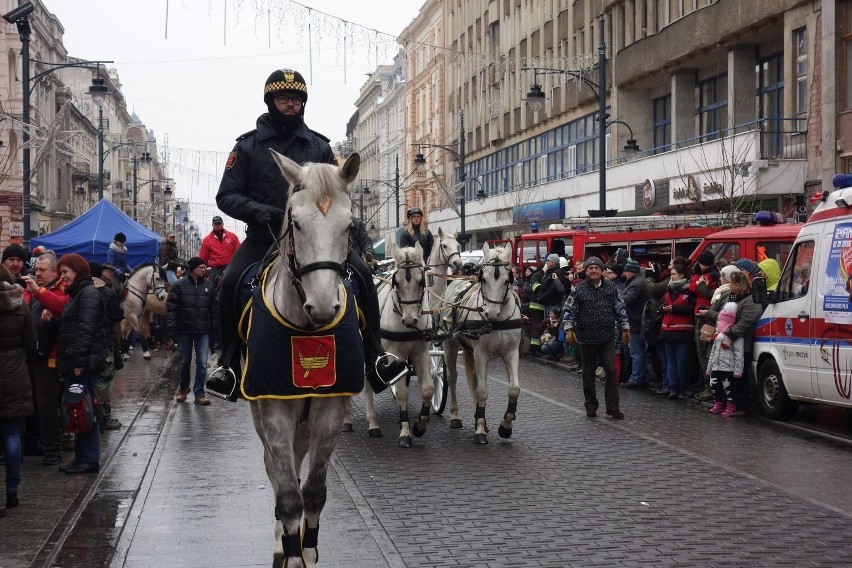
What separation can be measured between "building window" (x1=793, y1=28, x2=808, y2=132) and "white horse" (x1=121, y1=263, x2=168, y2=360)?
16699 millimetres

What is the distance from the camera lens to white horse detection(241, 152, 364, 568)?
5.86 m

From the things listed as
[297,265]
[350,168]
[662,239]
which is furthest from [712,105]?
[297,265]

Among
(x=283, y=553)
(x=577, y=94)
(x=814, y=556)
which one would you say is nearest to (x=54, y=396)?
(x=283, y=553)

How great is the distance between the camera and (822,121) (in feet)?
94.4

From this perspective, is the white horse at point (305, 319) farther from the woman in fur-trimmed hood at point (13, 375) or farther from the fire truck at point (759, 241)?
the fire truck at point (759, 241)

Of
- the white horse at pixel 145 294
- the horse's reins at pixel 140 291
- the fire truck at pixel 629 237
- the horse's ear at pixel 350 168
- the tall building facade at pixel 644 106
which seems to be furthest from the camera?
the tall building facade at pixel 644 106

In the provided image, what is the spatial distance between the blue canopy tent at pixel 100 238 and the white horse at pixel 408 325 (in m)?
16.4

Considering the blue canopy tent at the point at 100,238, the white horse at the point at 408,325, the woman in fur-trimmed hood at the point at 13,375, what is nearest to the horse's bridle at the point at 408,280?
the white horse at the point at 408,325

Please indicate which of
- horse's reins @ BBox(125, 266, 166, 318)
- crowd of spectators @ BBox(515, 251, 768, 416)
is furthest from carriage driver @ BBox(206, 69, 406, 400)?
horse's reins @ BBox(125, 266, 166, 318)

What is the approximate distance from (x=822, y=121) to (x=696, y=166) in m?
6.83

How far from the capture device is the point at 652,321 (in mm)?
17734

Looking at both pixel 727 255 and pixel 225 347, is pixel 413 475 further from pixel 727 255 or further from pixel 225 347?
pixel 727 255

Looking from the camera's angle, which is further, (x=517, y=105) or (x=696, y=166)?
(x=517, y=105)

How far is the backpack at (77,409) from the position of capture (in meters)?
10.5
